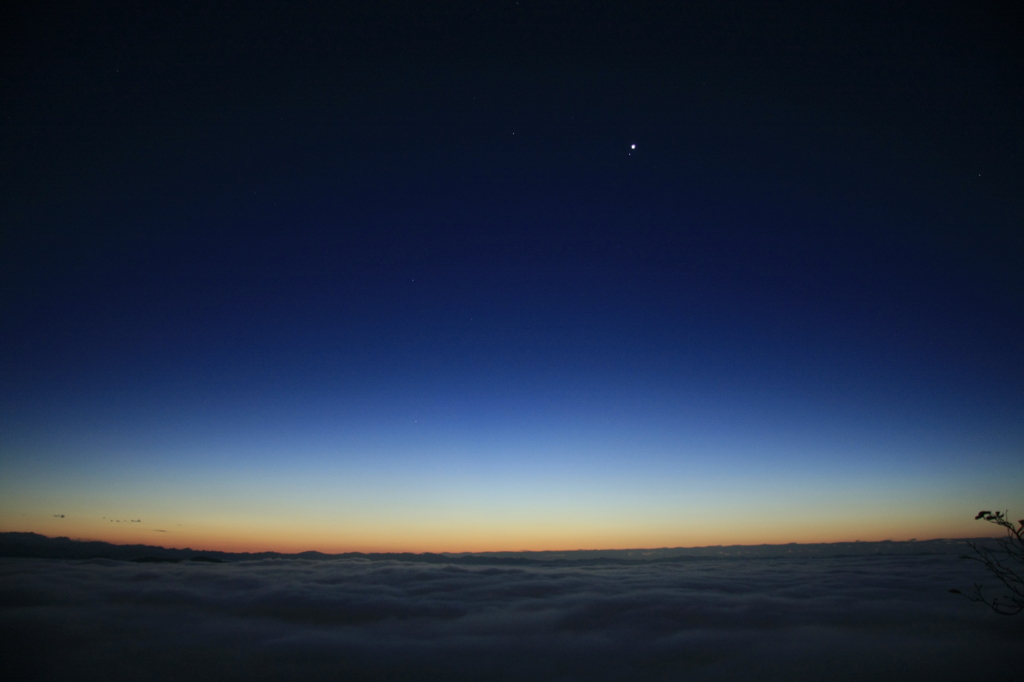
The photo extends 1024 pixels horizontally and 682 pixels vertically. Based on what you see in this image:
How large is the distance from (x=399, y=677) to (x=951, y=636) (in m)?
14.2

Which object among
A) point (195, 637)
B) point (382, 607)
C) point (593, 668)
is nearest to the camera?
point (593, 668)

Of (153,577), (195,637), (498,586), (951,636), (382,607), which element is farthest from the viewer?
(153,577)

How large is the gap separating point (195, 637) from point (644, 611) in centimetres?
1428

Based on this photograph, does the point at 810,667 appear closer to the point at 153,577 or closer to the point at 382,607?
the point at 382,607

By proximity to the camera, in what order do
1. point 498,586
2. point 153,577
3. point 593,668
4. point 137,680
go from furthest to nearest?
1. point 153,577
2. point 498,586
3. point 593,668
4. point 137,680

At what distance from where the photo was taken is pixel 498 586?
971 inches

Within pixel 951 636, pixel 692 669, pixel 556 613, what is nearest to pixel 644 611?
pixel 556 613

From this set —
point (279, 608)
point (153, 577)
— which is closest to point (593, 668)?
point (279, 608)

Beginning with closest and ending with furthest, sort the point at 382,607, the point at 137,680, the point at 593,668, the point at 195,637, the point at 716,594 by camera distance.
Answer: the point at 137,680 → the point at 593,668 → the point at 195,637 → the point at 382,607 → the point at 716,594

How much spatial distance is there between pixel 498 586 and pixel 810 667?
709 inches

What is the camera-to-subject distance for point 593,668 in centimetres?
981

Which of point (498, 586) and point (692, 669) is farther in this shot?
point (498, 586)

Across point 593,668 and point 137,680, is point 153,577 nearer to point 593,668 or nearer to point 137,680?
point 137,680

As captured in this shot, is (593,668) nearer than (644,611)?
Yes
